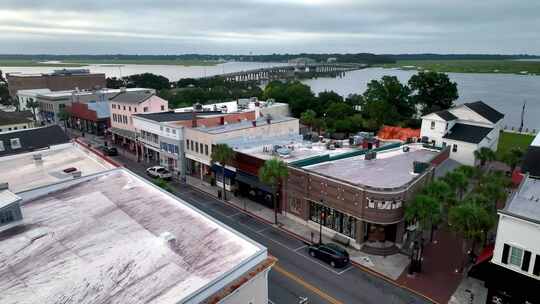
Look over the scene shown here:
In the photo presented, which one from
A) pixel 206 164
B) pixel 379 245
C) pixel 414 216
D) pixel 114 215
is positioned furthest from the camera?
pixel 206 164

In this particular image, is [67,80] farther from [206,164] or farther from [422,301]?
[422,301]

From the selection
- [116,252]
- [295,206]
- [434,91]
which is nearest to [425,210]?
[295,206]

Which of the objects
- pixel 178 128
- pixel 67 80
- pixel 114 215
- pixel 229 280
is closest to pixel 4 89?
pixel 67 80

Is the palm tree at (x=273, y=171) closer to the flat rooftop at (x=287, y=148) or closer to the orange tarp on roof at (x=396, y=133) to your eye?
the flat rooftop at (x=287, y=148)

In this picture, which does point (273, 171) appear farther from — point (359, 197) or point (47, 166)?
point (47, 166)

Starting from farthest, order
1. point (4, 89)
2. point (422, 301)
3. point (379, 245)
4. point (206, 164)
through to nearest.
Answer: point (4, 89) → point (206, 164) → point (379, 245) → point (422, 301)
